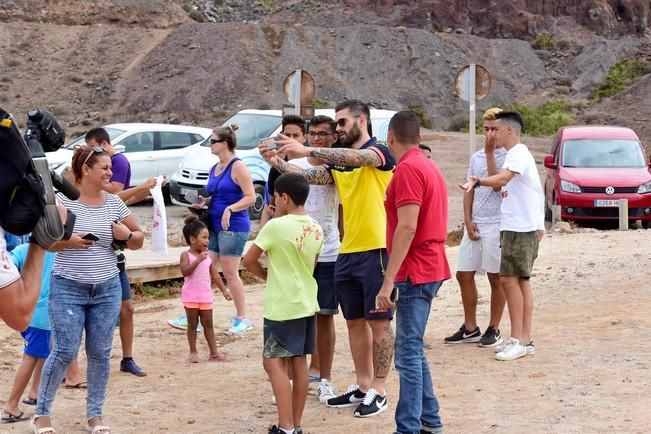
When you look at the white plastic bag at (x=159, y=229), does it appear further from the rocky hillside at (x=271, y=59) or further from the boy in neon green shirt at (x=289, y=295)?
the rocky hillside at (x=271, y=59)

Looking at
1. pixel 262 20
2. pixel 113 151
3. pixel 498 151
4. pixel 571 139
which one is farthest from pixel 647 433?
pixel 262 20

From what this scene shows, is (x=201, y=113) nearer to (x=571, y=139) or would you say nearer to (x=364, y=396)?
(x=571, y=139)

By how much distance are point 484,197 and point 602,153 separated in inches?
432

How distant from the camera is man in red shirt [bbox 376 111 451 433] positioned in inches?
239

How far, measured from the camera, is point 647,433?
6.28 m

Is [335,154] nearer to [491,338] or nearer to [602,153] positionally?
[491,338]

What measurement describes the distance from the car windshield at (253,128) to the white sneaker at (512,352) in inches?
472

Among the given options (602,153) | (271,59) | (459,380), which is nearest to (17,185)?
(459,380)

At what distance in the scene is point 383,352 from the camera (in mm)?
6840

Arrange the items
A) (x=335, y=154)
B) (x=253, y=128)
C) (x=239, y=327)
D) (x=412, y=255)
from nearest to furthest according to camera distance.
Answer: (x=412, y=255) < (x=335, y=154) < (x=239, y=327) < (x=253, y=128)

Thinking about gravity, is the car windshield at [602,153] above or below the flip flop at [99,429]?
above

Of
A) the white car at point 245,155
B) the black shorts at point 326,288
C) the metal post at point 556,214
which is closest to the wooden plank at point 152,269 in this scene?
the black shorts at point 326,288

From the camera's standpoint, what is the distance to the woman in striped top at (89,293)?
20.9ft

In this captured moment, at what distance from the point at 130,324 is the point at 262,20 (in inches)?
2173
